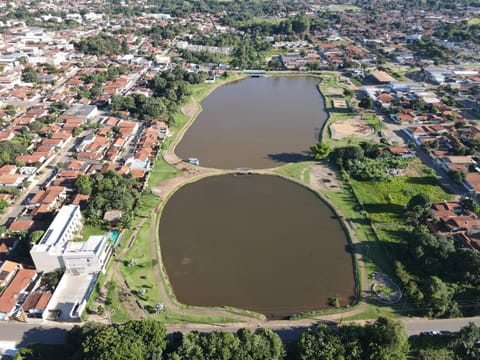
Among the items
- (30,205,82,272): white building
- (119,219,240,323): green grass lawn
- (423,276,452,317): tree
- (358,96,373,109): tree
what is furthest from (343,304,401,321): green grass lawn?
(358,96,373,109): tree

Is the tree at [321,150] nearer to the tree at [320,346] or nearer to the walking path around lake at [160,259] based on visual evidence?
the walking path around lake at [160,259]

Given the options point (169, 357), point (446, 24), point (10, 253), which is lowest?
point (10, 253)

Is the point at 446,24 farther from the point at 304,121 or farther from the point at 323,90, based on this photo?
the point at 304,121

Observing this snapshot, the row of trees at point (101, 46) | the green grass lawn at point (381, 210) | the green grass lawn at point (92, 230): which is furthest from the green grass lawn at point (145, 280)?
the row of trees at point (101, 46)

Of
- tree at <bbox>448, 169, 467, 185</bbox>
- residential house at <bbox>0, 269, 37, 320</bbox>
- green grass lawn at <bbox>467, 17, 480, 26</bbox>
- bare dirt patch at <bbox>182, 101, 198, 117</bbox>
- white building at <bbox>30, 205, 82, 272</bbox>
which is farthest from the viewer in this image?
green grass lawn at <bbox>467, 17, 480, 26</bbox>

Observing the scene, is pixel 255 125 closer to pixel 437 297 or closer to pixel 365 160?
pixel 365 160

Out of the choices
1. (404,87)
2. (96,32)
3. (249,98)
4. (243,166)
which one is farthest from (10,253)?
(96,32)

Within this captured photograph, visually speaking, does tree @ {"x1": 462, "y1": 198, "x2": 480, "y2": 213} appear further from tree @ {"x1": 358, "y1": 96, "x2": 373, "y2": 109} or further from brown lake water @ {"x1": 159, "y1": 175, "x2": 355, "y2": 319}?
tree @ {"x1": 358, "y1": 96, "x2": 373, "y2": 109}
